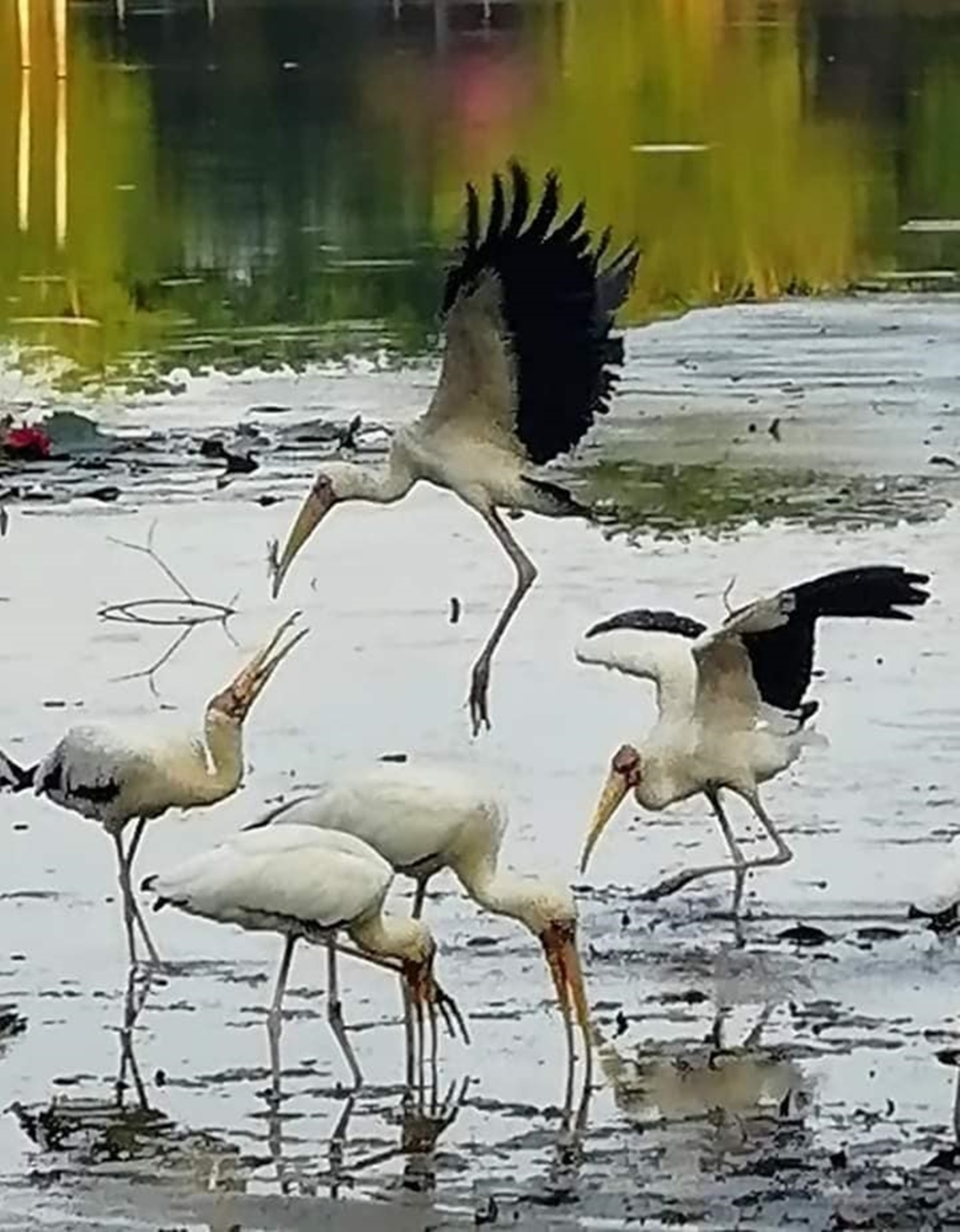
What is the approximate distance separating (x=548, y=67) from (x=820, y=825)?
110 ft

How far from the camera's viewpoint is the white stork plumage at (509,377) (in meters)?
13.3

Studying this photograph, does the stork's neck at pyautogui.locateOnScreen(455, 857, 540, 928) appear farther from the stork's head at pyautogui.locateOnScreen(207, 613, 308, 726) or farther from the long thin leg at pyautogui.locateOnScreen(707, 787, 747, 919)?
the long thin leg at pyautogui.locateOnScreen(707, 787, 747, 919)

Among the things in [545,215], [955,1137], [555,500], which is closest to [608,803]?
[955,1137]

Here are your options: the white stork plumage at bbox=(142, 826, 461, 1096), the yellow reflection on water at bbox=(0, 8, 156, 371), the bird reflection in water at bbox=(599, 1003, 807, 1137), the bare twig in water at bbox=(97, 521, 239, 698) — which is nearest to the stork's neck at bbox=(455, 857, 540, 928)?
the white stork plumage at bbox=(142, 826, 461, 1096)

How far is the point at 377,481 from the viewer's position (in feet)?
47.4

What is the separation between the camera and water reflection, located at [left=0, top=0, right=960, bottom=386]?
2461cm

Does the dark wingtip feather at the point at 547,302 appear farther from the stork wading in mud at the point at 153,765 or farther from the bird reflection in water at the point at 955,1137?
the bird reflection in water at the point at 955,1137

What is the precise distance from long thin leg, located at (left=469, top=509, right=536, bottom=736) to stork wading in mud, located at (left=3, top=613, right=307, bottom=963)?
2.68 meters

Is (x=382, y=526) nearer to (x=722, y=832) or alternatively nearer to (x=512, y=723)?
(x=512, y=723)

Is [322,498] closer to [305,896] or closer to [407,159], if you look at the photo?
[305,896]

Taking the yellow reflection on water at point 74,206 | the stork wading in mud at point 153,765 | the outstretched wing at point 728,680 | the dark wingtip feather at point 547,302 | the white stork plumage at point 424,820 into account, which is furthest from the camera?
the yellow reflection on water at point 74,206

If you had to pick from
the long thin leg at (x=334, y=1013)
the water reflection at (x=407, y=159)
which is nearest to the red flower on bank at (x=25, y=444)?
the water reflection at (x=407, y=159)

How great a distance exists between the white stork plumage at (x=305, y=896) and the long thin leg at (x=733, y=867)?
1.65m

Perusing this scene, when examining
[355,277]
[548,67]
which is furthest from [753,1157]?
[548,67]
